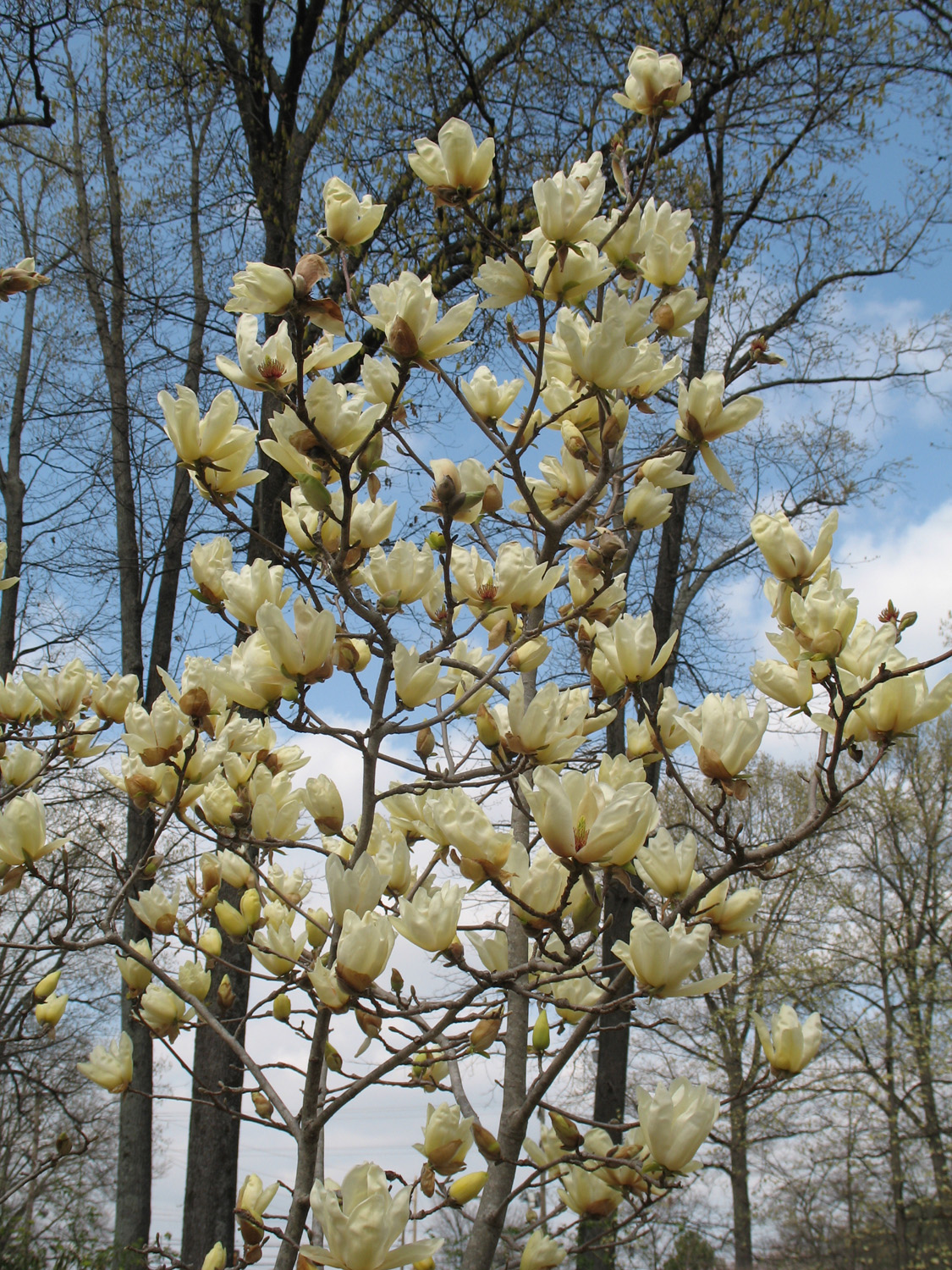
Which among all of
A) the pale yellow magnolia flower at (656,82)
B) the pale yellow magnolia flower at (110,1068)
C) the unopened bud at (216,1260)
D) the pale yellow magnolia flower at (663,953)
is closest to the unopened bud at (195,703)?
the pale yellow magnolia flower at (110,1068)

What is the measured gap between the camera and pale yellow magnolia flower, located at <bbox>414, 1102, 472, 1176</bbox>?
113cm

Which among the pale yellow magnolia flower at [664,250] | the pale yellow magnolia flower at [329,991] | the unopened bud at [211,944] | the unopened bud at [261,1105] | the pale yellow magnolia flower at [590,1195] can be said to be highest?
the pale yellow magnolia flower at [664,250]

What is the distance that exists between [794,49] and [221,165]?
3.51 metres

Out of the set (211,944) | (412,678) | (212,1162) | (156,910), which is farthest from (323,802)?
(212,1162)

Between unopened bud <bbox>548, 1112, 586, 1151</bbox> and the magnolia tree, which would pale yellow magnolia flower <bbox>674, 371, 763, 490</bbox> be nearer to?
the magnolia tree

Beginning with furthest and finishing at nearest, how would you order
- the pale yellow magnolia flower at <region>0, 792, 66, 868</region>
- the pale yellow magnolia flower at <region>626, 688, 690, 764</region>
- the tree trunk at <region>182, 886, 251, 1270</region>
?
the tree trunk at <region>182, 886, 251, 1270</region>
the pale yellow magnolia flower at <region>0, 792, 66, 868</region>
the pale yellow magnolia flower at <region>626, 688, 690, 764</region>

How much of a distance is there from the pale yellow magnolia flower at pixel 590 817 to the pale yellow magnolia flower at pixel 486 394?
779mm

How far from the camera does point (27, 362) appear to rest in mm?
8109

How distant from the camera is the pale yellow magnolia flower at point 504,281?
1354mm

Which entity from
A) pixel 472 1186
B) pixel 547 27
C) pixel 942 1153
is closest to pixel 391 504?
pixel 472 1186

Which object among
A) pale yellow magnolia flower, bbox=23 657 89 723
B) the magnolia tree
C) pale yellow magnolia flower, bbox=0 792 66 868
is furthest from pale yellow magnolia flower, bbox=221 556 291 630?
pale yellow magnolia flower, bbox=23 657 89 723

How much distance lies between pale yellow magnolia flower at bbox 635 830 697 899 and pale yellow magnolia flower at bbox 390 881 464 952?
224mm

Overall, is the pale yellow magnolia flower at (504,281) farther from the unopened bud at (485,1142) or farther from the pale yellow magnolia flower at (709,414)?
the unopened bud at (485,1142)

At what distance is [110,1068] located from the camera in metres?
1.48
